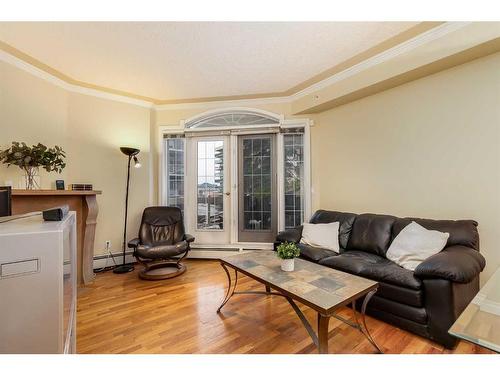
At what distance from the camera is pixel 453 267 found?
66.0 inches

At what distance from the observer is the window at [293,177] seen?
12.3 ft

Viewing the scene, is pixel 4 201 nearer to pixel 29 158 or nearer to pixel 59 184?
pixel 29 158

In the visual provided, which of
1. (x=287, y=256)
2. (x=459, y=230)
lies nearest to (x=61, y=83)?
(x=287, y=256)

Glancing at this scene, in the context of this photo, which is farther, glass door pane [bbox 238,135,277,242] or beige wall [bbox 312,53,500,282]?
glass door pane [bbox 238,135,277,242]

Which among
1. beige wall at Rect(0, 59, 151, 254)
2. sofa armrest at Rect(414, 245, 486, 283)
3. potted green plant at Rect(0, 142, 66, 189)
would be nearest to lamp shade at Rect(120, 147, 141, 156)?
beige wall at Rect(0, 59, 151, 254)

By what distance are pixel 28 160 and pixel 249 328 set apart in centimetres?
282

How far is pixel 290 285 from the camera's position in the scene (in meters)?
1.68

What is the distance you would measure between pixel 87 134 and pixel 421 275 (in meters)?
4.31

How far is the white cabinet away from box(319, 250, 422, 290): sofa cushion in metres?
2.17

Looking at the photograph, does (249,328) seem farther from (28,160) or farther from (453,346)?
(28,160)

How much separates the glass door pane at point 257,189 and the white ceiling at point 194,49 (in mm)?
963

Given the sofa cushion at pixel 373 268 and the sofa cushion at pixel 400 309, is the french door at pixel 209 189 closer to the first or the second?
the sofa cushion at pixel 373 268

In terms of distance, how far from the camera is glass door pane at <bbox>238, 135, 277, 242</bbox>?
12.5 ft

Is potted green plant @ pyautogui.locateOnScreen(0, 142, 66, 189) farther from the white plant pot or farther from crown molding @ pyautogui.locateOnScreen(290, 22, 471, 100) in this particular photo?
crown molding @ pyautogui.locateOnScreen(290, 22, 471, 100)
